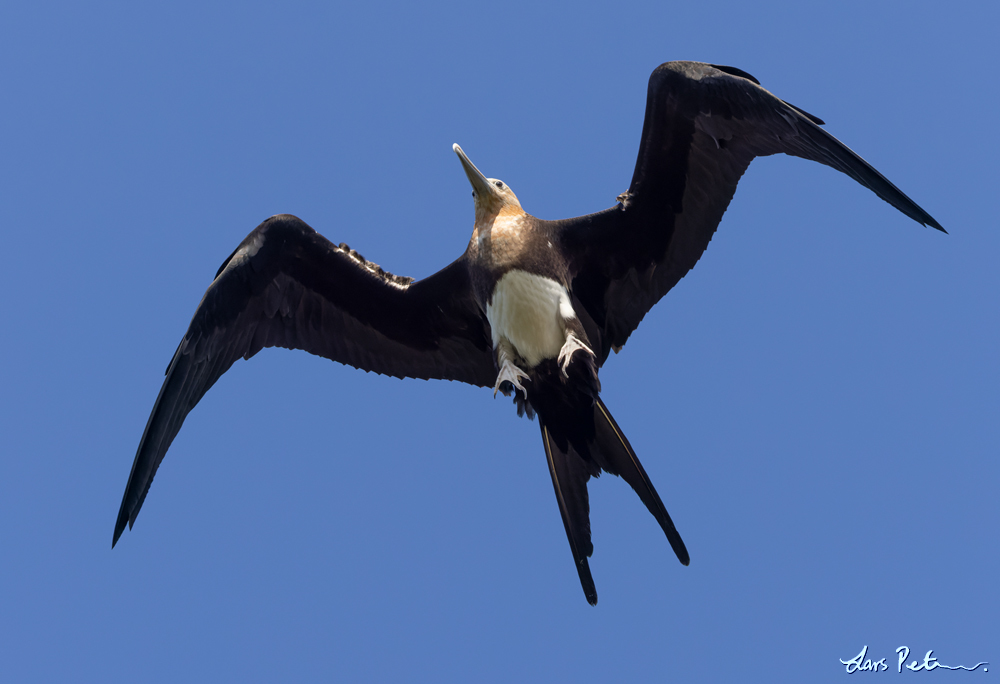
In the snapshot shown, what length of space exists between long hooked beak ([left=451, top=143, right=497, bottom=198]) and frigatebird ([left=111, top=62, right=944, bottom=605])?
1 cm

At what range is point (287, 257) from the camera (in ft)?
21.7

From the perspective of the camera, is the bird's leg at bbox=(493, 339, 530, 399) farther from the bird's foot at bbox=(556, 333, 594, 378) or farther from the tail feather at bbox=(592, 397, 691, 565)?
the tail feather at bbox=(592, 397, 691, 565)

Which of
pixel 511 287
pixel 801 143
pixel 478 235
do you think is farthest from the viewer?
pixel 478 235

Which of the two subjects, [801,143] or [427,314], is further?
[427,314]

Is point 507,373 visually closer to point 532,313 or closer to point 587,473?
point 532,313

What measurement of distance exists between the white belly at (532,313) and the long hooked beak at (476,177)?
823 millimetres

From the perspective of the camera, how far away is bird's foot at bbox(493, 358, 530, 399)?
603 centimetres

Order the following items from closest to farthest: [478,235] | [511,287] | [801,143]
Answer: [801,143] < [511,287] < [478,235]

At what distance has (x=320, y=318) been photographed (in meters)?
6.82

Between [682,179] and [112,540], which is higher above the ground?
[682,179]

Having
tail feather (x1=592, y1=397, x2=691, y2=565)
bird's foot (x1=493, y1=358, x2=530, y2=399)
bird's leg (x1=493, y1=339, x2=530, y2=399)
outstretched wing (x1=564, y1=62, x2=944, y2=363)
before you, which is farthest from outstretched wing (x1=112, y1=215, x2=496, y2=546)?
tail feather (x1=592, y1=397, x2=691, y2=565)

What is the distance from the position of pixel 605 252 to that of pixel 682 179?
0.68m

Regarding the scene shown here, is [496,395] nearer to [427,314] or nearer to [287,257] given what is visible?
[427,314]

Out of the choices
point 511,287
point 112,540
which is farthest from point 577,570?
point 112,540
